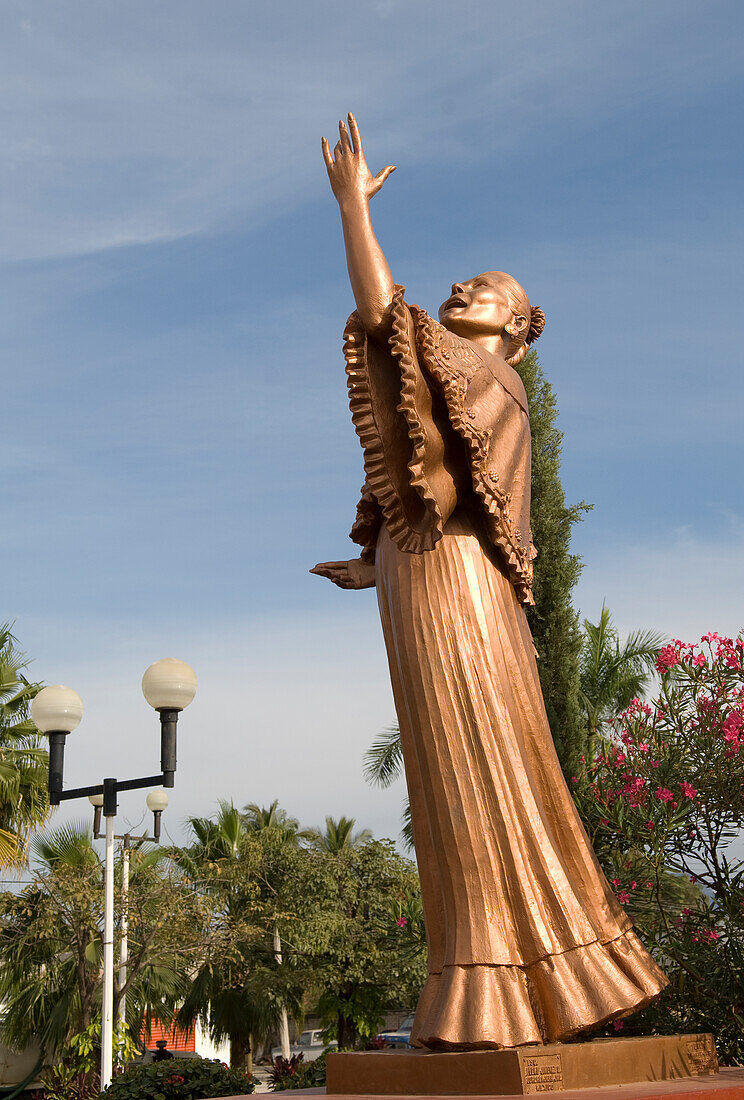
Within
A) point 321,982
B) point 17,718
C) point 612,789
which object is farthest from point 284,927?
point 612,789

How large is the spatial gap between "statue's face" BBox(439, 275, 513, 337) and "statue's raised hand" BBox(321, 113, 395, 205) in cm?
89

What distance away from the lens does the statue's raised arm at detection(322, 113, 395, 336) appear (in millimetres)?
4363

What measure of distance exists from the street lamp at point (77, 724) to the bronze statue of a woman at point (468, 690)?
4.02m

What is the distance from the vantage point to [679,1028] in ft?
19.1

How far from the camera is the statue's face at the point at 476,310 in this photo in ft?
17.4

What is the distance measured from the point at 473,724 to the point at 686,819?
2611 mm

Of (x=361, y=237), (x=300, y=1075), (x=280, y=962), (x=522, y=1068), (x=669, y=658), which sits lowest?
(x=300, y=1075)

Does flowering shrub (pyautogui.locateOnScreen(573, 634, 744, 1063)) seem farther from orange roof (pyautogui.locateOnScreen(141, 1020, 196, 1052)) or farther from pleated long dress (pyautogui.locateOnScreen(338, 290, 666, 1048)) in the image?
orange roof (pyautogui.locateOnScreen(141, 1020, 196, 1052))

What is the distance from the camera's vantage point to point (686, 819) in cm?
630

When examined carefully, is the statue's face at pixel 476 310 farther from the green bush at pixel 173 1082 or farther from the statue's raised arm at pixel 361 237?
the green bush at pixel 173 1082

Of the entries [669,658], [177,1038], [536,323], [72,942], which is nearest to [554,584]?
[669,658]

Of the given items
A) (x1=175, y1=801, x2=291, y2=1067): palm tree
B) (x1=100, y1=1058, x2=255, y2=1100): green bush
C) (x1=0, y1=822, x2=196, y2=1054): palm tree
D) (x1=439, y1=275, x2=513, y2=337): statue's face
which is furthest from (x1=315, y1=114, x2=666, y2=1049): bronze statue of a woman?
(x1=175, y1=801, x2=291, y2=1067): palm tree

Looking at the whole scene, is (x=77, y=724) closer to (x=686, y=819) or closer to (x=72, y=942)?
(x=686, y=819)

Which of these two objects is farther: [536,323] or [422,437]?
[536,323]
